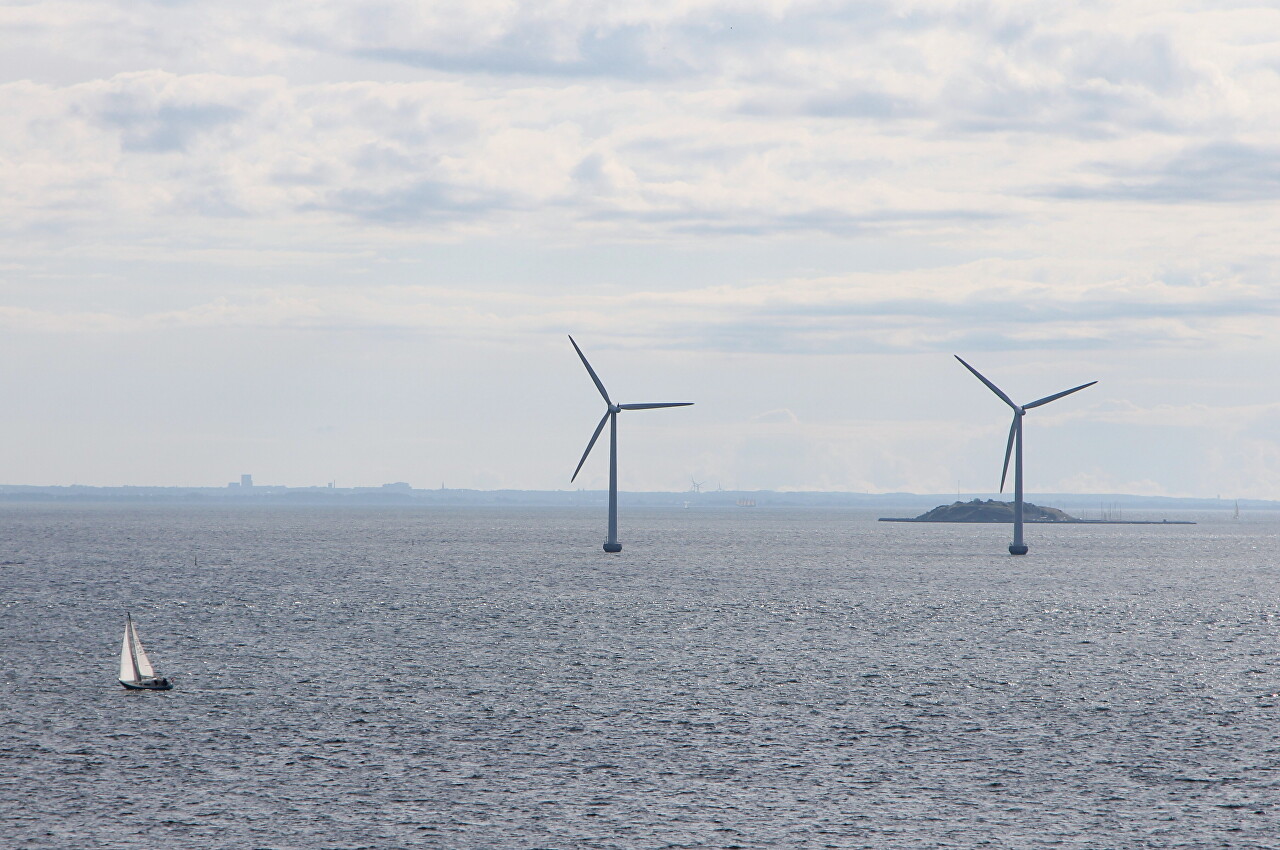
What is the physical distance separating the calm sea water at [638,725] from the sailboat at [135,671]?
927 mm

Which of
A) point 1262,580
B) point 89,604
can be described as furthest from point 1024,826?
point 1262,580

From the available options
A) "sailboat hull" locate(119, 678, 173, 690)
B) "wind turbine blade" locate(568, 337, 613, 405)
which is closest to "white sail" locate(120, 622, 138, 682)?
"sailboat hull" locate(119, 678, 173, 690)

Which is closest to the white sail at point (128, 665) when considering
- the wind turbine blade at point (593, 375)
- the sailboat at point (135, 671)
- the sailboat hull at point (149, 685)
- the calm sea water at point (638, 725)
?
the sailboat at point (135, 671)

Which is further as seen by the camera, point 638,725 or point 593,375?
point 593,375

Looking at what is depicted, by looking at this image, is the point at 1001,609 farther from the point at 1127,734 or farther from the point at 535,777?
the point at 535,777

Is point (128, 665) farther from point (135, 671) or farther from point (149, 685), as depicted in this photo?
point (149, 685)

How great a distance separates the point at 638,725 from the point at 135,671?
20.8 meters

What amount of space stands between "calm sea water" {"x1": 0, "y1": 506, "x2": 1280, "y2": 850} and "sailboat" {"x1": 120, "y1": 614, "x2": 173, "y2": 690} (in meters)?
0.93

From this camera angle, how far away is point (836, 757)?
1577 inches

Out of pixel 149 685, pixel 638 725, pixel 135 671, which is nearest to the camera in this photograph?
pixel 638 725

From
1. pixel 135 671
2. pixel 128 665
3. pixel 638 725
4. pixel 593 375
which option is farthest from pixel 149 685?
pixel 593 375

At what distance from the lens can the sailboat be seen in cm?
5272

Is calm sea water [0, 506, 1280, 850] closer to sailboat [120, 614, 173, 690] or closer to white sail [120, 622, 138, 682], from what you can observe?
sailboat [120, 614, 173, 690]

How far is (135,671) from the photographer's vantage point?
52.8 metres
